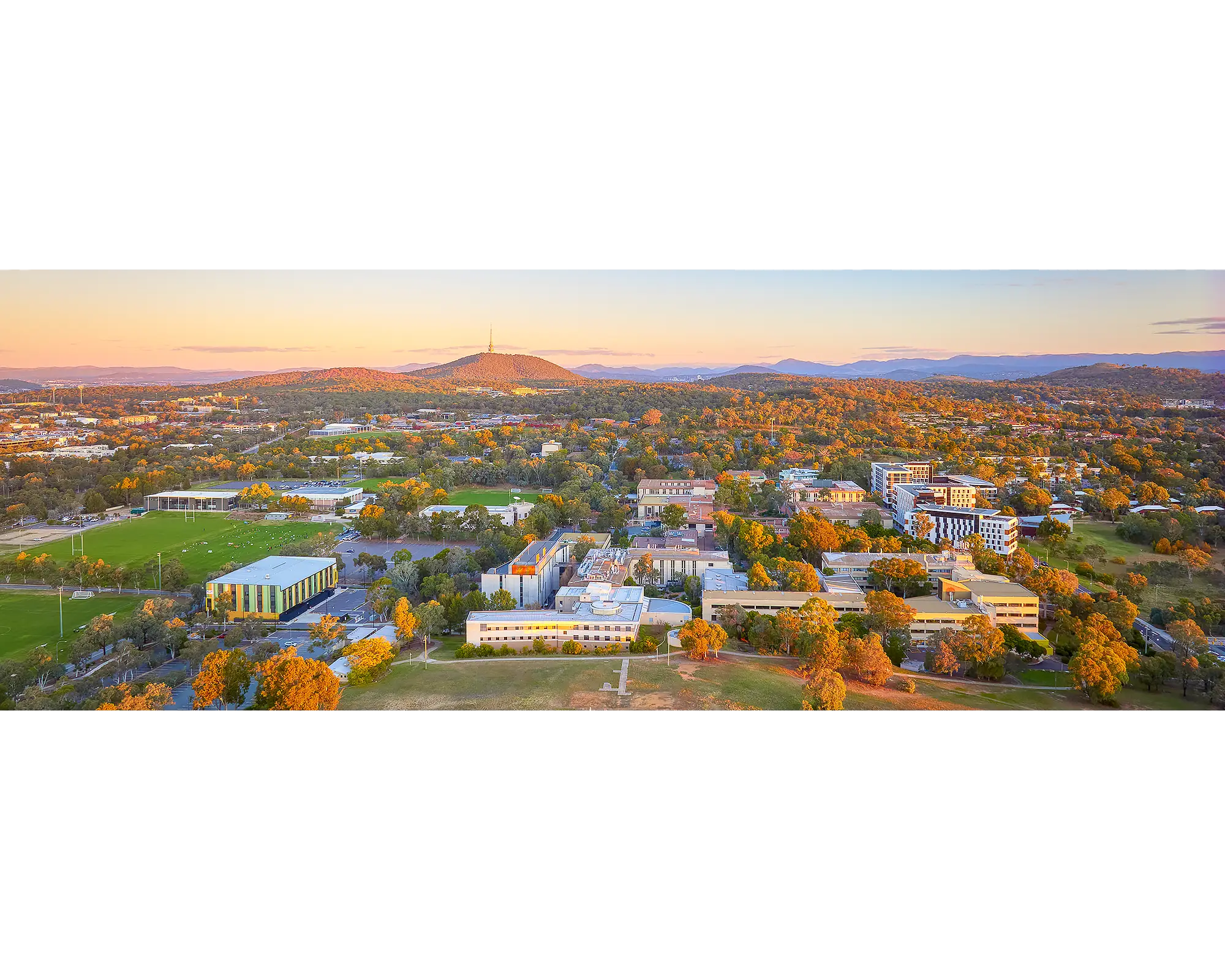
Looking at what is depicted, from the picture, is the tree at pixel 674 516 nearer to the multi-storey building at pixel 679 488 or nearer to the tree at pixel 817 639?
the multi-storey building at pixel 679 488

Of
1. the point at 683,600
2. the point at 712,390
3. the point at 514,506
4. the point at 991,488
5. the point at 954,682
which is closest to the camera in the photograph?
the point at 954,682

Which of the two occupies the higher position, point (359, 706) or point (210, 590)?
point (210, 590)

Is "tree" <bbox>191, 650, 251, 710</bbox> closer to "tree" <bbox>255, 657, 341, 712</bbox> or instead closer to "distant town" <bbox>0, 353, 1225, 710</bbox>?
"distant town" <bbox>0, 353, 1225, 710</bbox>

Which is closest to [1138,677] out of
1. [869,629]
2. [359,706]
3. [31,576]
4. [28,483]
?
[869,629]

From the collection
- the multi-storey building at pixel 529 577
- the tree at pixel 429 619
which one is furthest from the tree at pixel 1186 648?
the tree at pixel 429 619

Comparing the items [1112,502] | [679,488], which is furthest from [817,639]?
[1112,502]

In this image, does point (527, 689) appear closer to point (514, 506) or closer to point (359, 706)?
point (359, 706)
